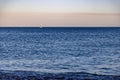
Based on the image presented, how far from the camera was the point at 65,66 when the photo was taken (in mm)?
22984

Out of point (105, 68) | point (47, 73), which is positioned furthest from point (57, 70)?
point (105, 68)

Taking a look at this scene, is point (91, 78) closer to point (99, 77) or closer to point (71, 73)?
point (99, 77)

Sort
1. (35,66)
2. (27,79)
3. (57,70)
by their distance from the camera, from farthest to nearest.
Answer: (35,66) → (57,70) → (27,79)

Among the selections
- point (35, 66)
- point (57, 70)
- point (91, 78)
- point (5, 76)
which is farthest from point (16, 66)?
point (91, 78)

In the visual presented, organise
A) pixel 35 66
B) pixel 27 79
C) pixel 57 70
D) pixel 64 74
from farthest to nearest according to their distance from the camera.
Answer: pixel 35 66 < pixel 57 70 < pixel 64 74 < pixel 27 79

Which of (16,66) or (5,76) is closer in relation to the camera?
(5,76)

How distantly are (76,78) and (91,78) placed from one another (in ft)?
2.35

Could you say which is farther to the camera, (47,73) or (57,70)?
(57,70)

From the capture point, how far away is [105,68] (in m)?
22.0

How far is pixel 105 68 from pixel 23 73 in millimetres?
5074

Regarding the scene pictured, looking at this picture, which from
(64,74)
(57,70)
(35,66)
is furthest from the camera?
(35,66)

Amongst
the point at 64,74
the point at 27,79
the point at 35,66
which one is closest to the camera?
the point at 27,79

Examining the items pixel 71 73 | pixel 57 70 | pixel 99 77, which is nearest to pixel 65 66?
pixel 57 70

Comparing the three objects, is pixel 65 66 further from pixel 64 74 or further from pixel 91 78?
pixel 91 78
